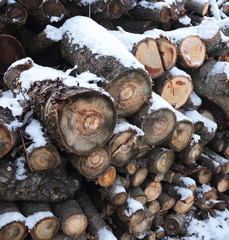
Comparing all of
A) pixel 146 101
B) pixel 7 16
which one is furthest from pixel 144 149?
pixel 7 16

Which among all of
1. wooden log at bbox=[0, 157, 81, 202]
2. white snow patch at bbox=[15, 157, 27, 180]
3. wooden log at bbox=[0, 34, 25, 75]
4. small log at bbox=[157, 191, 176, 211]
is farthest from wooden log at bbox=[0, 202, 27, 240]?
wooden log at bbox=[0, 34, 25, 75]

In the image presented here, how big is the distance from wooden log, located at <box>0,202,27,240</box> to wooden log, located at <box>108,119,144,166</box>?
3.08 ft

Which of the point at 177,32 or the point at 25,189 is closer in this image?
the point at 25,189

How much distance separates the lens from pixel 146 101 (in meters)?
2.42

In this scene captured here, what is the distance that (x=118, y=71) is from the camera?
226 centimetres

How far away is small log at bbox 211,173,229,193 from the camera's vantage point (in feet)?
12.1


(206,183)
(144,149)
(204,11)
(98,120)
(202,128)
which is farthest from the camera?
(204,11)

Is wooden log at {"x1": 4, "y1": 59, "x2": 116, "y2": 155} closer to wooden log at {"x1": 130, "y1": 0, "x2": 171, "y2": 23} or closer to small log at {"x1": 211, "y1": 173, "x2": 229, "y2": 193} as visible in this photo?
small log at {"x1": 211, "y1": 173, "x2": 229, "y2": 193}

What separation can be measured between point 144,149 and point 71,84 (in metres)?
1.12

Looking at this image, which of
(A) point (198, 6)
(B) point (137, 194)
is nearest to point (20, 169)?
(B) point (137, 194)

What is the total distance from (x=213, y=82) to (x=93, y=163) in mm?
2197

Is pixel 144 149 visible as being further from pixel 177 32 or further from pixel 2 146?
pixel 177 32

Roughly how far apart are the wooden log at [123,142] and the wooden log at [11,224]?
0.94 meters

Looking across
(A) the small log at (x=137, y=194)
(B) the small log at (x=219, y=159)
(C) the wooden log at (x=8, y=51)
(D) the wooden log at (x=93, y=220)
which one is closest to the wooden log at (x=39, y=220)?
(D) the wooden log at (x=93, y=220)
